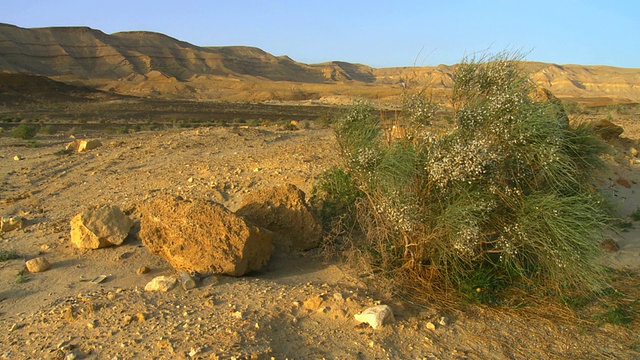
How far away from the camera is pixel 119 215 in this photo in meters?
6.39

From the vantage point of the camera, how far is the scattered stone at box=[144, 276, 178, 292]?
4.95 metres

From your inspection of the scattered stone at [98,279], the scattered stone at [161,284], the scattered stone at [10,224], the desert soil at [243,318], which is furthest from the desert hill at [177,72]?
the scattered stone at [161,284]

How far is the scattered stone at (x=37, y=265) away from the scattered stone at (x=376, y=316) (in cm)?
359

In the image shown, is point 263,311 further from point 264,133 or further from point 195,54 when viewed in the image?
point 195,54

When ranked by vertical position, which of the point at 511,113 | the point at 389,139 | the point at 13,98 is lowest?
the point at 13,98

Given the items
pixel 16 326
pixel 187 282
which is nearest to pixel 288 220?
pixel 187 282

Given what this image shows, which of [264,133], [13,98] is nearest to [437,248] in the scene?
[264,133]

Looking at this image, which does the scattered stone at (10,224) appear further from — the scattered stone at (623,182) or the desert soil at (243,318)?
the scattered stone at (623,182)

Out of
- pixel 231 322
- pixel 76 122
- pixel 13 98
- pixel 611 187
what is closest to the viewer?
pixel 231 322

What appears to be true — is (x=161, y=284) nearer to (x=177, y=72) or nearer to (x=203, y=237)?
(x=203, y=237)

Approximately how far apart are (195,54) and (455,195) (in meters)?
94.5

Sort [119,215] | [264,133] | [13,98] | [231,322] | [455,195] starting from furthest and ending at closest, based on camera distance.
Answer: [13,98]
[264,133]
[119,215]
[455,195]
[231,322]

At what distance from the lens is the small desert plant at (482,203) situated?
5.07 meters

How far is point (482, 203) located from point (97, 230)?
14.7ft
